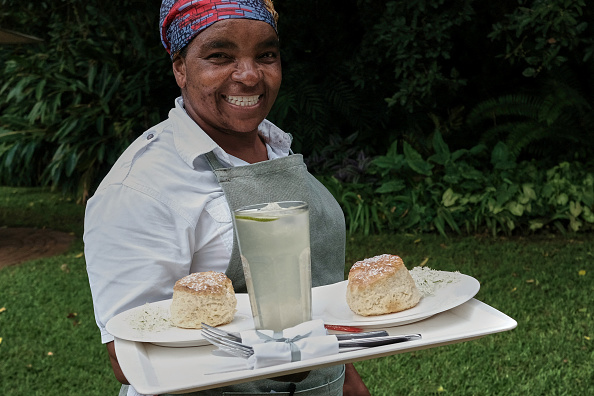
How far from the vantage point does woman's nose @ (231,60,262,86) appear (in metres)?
1.80

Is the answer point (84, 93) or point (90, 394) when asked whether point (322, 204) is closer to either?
point (90, 394)

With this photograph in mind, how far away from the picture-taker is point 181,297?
1543mm

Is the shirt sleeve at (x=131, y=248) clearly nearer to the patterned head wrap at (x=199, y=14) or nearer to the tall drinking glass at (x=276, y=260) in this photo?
the tall drinking glass at (x=276, y=260)

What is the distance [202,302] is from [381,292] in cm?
42

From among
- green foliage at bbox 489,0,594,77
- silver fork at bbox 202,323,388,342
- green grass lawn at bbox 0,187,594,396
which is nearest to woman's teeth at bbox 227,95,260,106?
silver fork at bbox 202,323,388,342

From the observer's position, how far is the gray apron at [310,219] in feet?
6.05

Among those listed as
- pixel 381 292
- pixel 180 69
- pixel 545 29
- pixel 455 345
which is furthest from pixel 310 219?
pixel 545 29

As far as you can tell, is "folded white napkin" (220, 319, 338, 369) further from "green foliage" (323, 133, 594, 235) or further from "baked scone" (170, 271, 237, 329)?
"green foliage" (323, 133, 594, 235)

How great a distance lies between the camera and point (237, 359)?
1349 mm

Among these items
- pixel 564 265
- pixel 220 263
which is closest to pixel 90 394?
pixel 220 263

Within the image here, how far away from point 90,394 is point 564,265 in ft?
14.3

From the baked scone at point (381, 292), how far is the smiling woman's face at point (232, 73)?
56 cm

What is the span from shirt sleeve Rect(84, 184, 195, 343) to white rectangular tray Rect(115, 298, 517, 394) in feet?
0.85

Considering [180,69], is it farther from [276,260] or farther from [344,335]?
[344,335]
